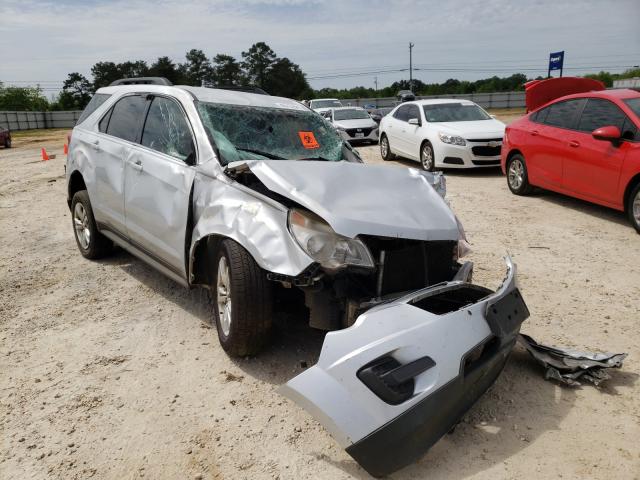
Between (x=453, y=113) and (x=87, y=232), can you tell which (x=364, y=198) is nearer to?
(x=87, y=232)

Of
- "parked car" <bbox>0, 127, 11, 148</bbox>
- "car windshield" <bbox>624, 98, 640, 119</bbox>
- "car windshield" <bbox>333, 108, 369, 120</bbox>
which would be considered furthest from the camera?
"parked car" <bbox>0, 127, 11, 148</bbox>

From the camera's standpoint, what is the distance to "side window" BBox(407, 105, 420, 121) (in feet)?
40.4

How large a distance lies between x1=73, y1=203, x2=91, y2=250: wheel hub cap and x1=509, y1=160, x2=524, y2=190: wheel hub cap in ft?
20.4

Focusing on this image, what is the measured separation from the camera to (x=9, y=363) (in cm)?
370

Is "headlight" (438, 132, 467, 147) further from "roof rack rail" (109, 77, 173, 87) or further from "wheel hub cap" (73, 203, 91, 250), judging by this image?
"wheel hub cap" (73, 203, 91, 250)

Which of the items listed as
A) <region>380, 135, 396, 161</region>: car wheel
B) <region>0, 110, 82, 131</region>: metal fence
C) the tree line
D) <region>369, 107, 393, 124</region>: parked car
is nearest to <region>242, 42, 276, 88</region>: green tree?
the tree line

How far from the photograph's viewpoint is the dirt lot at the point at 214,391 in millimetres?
2668

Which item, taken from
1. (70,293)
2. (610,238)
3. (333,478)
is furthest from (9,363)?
(610,238)

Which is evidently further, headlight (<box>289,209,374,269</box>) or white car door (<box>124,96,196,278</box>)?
white car door (<box>124,96,196,278</box>)

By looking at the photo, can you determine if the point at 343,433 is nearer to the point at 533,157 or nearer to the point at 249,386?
the point at 249,386

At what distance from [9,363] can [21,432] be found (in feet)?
3.00

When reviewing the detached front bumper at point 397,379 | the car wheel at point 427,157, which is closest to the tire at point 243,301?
the detached front bumper at point 397,379

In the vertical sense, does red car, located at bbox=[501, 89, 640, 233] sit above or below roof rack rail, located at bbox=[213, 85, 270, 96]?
below

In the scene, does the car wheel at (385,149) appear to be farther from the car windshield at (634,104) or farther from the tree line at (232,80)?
the tree line at (232,80)
